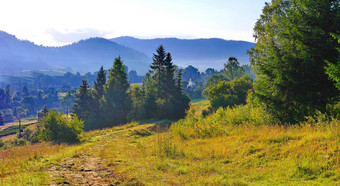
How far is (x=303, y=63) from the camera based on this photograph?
40.4ft

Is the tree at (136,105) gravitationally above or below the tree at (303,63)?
below

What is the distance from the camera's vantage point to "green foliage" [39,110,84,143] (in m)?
20.2

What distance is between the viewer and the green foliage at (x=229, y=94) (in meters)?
40.3

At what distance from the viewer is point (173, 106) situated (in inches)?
1965

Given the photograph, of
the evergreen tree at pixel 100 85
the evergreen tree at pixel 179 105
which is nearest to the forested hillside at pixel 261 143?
the evergreen tree at pixel 179 105

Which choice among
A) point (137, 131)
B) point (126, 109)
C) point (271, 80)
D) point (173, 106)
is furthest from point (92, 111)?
point (271, 80)

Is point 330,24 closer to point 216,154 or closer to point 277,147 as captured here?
point 277,147

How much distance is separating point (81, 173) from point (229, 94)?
38.0 metres

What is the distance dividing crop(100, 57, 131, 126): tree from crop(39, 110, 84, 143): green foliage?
95.9 ft

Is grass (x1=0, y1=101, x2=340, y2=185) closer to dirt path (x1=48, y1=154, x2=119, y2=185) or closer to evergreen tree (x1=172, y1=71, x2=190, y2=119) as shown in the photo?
dirt path (x1=48, y1=154, x2=119, y2=185)

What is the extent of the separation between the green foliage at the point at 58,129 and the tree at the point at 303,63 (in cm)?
1723

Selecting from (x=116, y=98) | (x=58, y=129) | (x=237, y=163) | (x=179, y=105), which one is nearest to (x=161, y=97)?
(x=179, y=105)

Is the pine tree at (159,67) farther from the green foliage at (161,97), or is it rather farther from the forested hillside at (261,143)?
the forested hillside at (261,143)

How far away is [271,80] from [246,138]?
199 inches
